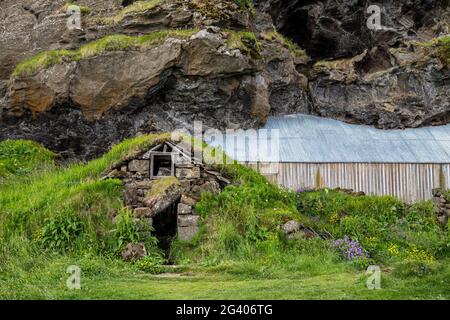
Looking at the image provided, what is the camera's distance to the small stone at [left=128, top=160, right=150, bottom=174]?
492 inches

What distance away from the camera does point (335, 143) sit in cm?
2009

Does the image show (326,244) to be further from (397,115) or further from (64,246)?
(397,115)

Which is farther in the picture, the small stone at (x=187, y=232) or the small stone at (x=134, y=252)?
the small stone at (x=187, y=232)

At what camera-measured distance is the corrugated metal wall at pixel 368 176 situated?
18297mm

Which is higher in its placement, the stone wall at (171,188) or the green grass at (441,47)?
the green grass at (441,47)

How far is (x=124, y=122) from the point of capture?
19.8m

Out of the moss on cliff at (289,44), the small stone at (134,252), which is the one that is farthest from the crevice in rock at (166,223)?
the moss on cliff at (289,44)

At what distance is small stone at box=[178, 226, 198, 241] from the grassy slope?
0.21 metres

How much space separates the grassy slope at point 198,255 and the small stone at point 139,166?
0.36m

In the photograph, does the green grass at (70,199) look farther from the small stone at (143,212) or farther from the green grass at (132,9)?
the green grass at (132,9)

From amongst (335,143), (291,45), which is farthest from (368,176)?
(291,45)

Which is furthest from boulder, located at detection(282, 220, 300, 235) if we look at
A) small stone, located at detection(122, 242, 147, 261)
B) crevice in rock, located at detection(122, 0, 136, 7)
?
crevice in rock, located at detection(122, 0, 136, 7)

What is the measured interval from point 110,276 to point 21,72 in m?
14.2

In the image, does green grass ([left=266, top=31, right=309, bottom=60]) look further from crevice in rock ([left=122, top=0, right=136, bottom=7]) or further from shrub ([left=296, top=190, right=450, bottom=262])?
shrub ([left=296, top=190, right=450, bottom=262])
